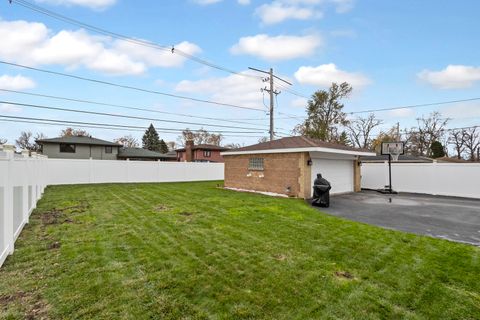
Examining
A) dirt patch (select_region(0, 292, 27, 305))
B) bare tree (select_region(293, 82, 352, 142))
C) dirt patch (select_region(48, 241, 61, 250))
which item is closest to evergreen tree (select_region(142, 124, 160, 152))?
bare tree (select_region(293, 82, 352, 142))

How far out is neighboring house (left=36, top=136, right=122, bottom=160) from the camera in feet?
92.3

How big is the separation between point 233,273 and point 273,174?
9761mm

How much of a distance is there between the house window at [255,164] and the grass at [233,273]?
777 cm

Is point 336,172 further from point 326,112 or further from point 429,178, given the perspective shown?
point 326,112

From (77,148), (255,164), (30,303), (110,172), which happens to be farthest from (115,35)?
(77,148)

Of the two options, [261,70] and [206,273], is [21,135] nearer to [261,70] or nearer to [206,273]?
[261,70]

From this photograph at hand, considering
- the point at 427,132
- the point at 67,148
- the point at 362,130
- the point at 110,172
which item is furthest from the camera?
the point at 362,130

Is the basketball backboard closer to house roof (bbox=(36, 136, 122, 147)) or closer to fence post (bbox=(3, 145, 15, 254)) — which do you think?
fence post (bbox=(3, 145, 15, 254))

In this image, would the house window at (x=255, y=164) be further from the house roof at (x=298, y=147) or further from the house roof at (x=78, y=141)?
the house roof at (x=78, y=141)

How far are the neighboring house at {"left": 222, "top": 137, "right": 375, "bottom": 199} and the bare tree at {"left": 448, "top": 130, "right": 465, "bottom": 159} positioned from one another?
31.9 metres

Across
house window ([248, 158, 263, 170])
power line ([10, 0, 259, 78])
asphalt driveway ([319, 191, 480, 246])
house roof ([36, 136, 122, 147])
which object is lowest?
asphalt driveway ([319, 191, 480, 246])

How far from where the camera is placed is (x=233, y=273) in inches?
146

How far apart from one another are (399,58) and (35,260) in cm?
1922

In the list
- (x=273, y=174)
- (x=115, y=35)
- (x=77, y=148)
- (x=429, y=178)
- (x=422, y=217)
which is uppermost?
(x=115, y=35)
